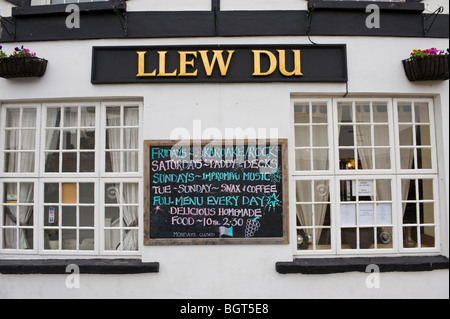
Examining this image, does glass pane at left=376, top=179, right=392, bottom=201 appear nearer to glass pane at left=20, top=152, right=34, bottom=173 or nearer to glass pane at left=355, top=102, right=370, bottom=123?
glass pane at left=355, top=102, right=370, bottom=123

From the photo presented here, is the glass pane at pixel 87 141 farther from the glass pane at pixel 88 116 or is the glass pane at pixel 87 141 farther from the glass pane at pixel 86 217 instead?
the glass pane at pixel 86 217

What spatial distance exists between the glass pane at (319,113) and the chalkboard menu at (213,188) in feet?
2.22

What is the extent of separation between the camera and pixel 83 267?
3.80 metres

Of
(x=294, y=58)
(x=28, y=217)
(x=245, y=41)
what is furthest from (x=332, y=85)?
(x=28, y=217)

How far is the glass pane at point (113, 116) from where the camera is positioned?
162 inches

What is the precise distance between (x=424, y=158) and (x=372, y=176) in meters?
0.84

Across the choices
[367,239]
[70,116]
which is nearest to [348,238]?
[367,239]

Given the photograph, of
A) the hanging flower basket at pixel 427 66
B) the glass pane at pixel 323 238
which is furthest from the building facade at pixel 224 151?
the hanging flower basket at pixel 427 66

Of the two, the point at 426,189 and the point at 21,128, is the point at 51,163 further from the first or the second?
the point at 426,189

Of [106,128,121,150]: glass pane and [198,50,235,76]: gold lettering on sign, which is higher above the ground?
[198,50,235,76]: gold lettering on sign

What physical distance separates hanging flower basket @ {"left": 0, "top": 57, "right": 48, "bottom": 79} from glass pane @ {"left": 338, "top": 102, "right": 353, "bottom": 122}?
4.22 meters

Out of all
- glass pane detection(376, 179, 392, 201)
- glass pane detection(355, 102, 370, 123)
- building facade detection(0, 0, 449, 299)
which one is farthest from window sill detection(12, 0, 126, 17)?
glass pane detection(376, 179, 392, 201)

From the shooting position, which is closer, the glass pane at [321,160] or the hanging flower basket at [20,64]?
the hanging flower basket at [20,64]

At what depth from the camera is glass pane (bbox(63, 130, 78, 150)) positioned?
4098 mm
